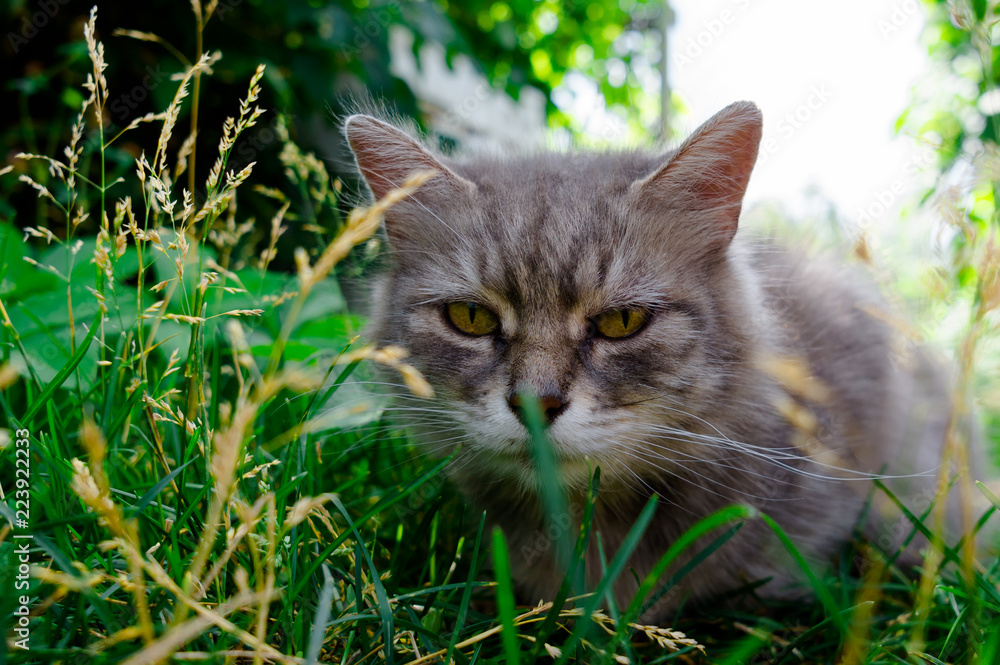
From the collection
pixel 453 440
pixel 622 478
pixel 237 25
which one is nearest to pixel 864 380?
pixel 622 478

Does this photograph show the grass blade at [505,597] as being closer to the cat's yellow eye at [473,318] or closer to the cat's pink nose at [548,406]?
the cat's pink nose at [548,406]

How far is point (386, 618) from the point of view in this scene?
3.32 ft

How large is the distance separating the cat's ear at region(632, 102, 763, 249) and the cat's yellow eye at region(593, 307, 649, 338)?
30 cm

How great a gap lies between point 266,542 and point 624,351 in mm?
802

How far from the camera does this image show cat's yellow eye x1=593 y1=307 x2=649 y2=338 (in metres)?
1.41

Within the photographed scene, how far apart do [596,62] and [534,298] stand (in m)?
6.77

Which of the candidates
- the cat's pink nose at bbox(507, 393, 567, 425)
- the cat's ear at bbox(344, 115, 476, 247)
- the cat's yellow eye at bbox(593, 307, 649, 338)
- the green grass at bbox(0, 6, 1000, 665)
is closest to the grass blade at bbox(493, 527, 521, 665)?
the green grass at bbox(0, 6, 1000, 665)

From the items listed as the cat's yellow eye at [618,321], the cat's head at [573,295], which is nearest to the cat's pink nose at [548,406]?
the cat's head at [573,295]

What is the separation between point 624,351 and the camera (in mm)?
1368

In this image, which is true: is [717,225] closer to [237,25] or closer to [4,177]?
[237,25]

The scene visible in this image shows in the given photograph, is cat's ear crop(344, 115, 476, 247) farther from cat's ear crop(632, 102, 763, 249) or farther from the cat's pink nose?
the cat's pink nose

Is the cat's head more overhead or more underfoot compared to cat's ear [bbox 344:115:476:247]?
more underfoot

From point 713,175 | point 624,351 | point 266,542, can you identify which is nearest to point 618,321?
point 624,351

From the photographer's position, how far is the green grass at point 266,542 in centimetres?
82
